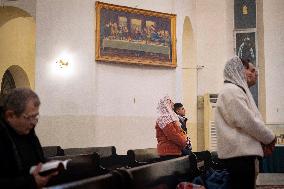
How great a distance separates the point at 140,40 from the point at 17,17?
3160mm

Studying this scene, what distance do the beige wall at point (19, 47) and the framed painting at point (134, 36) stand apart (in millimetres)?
2383

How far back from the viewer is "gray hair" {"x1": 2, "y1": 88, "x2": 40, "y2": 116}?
9.45 ft

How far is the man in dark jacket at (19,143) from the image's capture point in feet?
8.89

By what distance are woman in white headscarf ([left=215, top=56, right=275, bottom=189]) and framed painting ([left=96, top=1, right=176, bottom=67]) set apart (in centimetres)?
644

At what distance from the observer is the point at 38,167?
108 inches

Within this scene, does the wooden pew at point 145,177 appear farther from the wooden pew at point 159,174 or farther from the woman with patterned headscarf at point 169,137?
the woman with patterned headscarf at point 169,137

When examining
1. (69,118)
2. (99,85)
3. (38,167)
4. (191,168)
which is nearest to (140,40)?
(99,85)

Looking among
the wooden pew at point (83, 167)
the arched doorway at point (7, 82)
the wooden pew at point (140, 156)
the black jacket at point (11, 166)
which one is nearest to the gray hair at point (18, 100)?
the black jacket at point (11, 166)

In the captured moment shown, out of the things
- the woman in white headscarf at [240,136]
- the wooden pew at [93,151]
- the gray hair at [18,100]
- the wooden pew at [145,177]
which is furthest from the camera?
the wooden pew at [93,151]

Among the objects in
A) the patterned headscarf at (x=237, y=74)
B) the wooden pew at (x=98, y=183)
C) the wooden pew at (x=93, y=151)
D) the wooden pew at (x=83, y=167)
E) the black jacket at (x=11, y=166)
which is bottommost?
the wooden pew at (x=93, y=151)

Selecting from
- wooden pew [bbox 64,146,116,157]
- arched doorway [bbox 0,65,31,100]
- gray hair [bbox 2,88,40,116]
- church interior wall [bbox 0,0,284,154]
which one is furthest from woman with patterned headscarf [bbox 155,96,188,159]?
arched doorway [bbox 0,65,31,100]

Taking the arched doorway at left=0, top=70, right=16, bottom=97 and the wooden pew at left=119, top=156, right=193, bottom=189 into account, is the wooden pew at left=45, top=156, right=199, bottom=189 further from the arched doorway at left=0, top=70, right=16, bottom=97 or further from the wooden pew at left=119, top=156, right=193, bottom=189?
the arched doorway at left=0, top=70, right=16, bottom=97

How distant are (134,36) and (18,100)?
8.06 metres

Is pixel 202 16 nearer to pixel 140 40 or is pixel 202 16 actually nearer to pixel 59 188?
pixel 140 40
